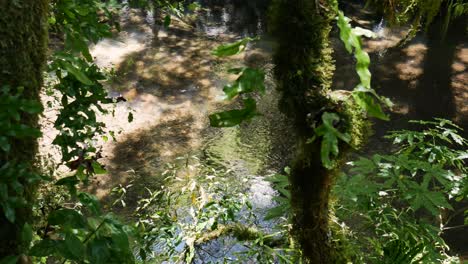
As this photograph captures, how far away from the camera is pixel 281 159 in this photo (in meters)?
4.74

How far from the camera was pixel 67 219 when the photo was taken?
1.19m

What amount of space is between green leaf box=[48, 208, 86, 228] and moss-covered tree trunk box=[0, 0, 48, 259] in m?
0.08

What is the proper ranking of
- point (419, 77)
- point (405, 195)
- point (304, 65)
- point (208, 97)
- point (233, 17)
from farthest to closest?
point (233, 17) < point (419, 77) < point (208, 97) < point (405, 195) < point (304, 65)

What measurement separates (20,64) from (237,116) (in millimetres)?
612

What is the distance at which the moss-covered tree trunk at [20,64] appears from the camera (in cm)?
117

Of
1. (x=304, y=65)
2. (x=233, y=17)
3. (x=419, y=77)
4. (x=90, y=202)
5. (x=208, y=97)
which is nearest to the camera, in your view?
(x=90, y=202)

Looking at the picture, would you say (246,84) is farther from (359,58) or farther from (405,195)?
(405,195)

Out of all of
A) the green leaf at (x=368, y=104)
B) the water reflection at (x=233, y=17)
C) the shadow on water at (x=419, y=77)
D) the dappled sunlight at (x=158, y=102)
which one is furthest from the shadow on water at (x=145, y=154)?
the green leaf at (x=368, y=104)

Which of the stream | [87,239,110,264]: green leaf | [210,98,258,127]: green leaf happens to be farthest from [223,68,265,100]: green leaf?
the stream

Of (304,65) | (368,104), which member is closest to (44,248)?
(368,104)

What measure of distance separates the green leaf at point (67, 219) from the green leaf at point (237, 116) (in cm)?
45

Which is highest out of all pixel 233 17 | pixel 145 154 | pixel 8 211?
pixel 8 211

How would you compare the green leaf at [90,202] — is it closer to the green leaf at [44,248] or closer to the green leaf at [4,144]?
the green leaf at [44,248]

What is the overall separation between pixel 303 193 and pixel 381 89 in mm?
4602
